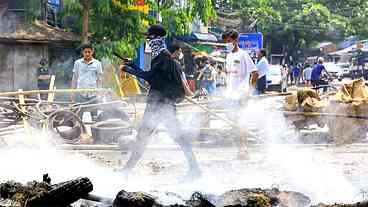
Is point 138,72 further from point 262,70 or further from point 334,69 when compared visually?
point 334,69

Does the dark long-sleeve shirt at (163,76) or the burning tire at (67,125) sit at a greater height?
the dark long-sleeve shirt at (163,76)

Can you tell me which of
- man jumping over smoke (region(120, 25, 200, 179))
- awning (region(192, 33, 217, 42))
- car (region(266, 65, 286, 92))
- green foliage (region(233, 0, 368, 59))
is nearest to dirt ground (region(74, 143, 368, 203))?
man jumping over smoke (region(120, 25, 200, 179))

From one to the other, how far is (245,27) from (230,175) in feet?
97.4

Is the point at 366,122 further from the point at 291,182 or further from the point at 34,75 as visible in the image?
the point at 34,75

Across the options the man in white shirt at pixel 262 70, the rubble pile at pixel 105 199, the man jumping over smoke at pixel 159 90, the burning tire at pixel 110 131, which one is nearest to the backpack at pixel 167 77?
the man jumping over smoke at pixel 159 90

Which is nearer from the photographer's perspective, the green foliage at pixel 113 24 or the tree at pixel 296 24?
the green foliage at pixel 113 24

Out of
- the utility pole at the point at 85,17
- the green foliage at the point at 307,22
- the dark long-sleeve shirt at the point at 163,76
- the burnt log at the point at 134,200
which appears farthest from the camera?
the green foliage at the point at 307,22

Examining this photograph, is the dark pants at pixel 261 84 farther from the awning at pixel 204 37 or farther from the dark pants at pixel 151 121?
the awning at pixel 204 37

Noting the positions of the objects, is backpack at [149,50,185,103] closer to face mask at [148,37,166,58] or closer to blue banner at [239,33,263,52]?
face mask at [148,37,166,58]

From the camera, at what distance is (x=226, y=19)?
36.8 m

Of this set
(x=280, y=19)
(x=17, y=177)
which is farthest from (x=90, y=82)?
(x=280, y=19)

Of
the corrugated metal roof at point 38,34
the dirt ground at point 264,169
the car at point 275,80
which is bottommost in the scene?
the car at point 275,80

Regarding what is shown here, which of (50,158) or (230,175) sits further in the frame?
(50,158)

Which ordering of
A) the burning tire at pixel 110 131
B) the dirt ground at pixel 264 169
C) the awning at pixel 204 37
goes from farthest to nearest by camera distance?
the awning at pixel 204 37 → the burning tire at pixel 110 131 → the dirt ground at pixel 264 169
